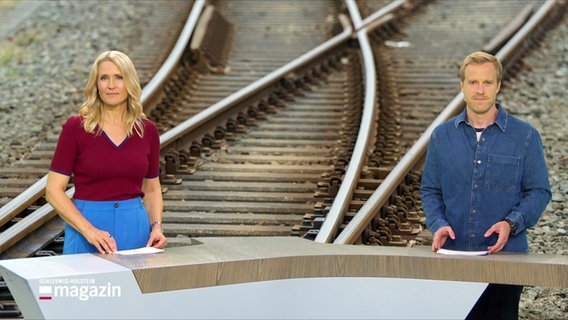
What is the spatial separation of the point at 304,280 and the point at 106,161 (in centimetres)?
93

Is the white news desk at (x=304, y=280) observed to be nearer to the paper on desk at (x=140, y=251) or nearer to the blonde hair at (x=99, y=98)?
the paper on desk at (x=140, y=251)

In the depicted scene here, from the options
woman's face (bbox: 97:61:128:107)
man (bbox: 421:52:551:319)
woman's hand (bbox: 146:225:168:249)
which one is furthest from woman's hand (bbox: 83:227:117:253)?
man (bbox: 421:52:551:319)

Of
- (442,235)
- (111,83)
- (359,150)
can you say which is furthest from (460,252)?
(359,150)

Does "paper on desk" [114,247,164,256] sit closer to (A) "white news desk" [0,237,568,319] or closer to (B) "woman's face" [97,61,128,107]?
(A) "white news desk" [0,237,568,319]

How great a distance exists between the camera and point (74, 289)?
327 centimetres

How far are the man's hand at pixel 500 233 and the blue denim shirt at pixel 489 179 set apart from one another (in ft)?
0.12

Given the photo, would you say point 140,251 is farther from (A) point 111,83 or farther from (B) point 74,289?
(B) point 74,289

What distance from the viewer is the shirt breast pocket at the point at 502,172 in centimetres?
406

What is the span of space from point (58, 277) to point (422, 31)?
1278 cm

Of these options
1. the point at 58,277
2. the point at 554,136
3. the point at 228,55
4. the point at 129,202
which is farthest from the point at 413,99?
the point at 58,277

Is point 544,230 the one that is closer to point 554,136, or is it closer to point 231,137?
point 554,136

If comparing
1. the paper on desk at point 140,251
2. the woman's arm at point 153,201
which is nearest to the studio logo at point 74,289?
the paper on desk at point 140,251

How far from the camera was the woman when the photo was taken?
415 centimetres

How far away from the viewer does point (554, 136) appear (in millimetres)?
10195
